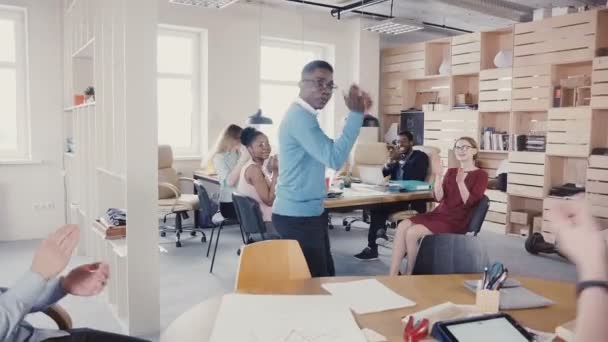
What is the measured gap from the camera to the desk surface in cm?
401

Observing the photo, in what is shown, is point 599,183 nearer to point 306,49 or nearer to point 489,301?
point 306,49

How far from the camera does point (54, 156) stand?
5906 mm

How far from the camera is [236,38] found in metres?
7.05

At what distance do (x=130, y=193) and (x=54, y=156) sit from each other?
3.45 meters

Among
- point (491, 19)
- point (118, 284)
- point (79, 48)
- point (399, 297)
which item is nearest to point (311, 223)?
point (399, 297)

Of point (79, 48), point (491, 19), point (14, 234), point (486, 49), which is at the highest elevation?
point (491, 19)

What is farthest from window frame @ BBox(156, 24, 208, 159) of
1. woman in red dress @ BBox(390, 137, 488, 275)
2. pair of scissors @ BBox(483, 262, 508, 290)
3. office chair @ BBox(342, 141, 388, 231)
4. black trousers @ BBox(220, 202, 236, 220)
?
pair of scissors @ BBox(483, 262, 508, 290)

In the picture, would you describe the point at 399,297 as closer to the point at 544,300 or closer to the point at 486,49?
the point at 544,300

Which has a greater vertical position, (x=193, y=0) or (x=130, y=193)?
(x=193, y=0)

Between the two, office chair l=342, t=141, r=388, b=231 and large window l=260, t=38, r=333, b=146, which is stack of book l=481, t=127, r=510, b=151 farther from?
large window l=260, t=38, r=333, b=146

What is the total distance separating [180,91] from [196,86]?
0.76ft

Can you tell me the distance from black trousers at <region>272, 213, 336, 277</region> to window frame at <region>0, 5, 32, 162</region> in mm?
4553

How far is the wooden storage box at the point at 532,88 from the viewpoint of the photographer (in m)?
6.07

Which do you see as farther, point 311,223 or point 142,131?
point 142,131
